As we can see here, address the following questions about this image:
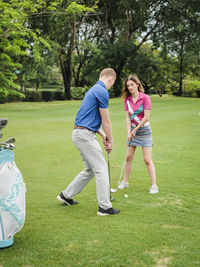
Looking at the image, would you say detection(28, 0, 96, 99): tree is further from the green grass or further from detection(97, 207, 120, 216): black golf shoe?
detection(97, 207, 120, 216): black golf shoe

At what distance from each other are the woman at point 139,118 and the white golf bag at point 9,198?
2922 mm

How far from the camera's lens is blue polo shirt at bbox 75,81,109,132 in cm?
470

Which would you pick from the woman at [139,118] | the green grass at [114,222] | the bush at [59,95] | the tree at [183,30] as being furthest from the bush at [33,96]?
the woman at [139,118]

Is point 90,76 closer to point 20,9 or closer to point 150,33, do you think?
point 150,33

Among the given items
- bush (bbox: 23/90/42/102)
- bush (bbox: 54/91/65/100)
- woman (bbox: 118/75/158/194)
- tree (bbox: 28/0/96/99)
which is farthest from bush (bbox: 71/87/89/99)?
woman (bbox: 118/75/158/194)

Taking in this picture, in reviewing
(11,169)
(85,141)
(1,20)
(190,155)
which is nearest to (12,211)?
(11,169)

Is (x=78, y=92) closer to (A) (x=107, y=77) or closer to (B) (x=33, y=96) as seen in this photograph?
(B) (x=33, y=96)

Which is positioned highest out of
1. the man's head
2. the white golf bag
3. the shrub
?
the man's head

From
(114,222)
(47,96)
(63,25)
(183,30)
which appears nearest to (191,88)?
(183,30)

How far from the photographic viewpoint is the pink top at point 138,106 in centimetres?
602

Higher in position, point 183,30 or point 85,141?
point 183,30

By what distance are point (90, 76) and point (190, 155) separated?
34.0 m

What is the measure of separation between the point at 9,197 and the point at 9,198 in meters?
0.01

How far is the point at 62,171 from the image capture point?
7.98 meters
